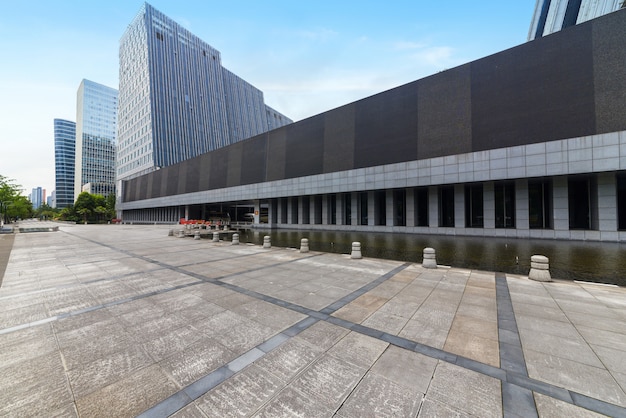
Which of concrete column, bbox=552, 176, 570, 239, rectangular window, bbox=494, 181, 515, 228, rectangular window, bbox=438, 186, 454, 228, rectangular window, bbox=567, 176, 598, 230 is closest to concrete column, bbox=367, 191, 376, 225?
rectangular window, bbox=438, 186, 454, 228

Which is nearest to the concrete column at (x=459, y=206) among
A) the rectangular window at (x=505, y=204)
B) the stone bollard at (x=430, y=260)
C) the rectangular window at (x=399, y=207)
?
the rectangular window at (x=505, y=204)

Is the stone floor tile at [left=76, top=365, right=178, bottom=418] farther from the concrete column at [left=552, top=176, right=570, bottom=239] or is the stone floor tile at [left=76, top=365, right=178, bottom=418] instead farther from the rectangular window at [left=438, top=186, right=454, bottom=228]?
the rectangular window at [left=438, top=186, right=454, bottom=228]

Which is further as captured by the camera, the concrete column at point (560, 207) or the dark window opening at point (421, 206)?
the dark window opening at point (421, 206)

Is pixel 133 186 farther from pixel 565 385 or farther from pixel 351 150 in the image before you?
pixel 565 385

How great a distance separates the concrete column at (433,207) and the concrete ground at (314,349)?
2157 centimetres

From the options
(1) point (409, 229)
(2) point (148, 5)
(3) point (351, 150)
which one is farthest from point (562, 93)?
(2) point (148, 5)

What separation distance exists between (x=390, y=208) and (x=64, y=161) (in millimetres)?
216766

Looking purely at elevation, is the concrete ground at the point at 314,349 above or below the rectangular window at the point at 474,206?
below

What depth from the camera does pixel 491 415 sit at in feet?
9.68

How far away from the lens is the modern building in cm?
1970

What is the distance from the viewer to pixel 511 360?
164 inches

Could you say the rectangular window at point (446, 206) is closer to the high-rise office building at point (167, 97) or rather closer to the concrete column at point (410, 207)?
the concrete column at point (410, 207)

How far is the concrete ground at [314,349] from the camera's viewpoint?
3.19 m

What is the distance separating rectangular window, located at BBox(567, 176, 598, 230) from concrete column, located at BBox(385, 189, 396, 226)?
648 inches
